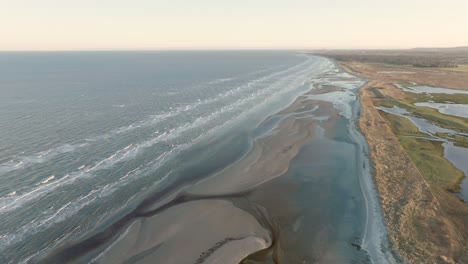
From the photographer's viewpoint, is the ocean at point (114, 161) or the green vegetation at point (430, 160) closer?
the ocean at point (114, 161)

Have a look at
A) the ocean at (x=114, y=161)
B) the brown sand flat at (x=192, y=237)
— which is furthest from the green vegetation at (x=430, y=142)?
the brown sand flat at (x=192, y=237)

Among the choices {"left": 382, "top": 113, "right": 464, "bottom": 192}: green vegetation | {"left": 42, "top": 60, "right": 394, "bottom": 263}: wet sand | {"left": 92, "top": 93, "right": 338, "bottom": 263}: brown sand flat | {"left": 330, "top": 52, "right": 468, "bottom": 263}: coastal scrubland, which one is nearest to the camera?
{"left": 92, "top": 93, "right": 338, "bottom": 263}: brown sand flat

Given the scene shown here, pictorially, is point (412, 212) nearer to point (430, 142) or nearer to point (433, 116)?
point (430, 142)

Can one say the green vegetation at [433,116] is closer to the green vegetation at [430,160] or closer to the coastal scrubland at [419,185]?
the coastal scrubland at [419,185]

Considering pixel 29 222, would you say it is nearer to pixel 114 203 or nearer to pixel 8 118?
pixel 114 203

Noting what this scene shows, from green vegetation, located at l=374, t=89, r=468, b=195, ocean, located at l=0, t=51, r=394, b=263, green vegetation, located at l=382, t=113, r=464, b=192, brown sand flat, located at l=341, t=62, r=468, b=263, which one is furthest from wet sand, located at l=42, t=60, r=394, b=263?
green vegetation, located at l=374, t=89, r=468, b=195

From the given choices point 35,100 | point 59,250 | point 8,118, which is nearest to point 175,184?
point 59,250

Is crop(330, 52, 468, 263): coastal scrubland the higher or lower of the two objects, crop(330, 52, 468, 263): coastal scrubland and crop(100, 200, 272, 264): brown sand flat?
the higher

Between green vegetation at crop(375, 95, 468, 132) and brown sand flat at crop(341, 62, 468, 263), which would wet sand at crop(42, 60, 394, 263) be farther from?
green vegetation at crop(375, 95, 468, 132)
